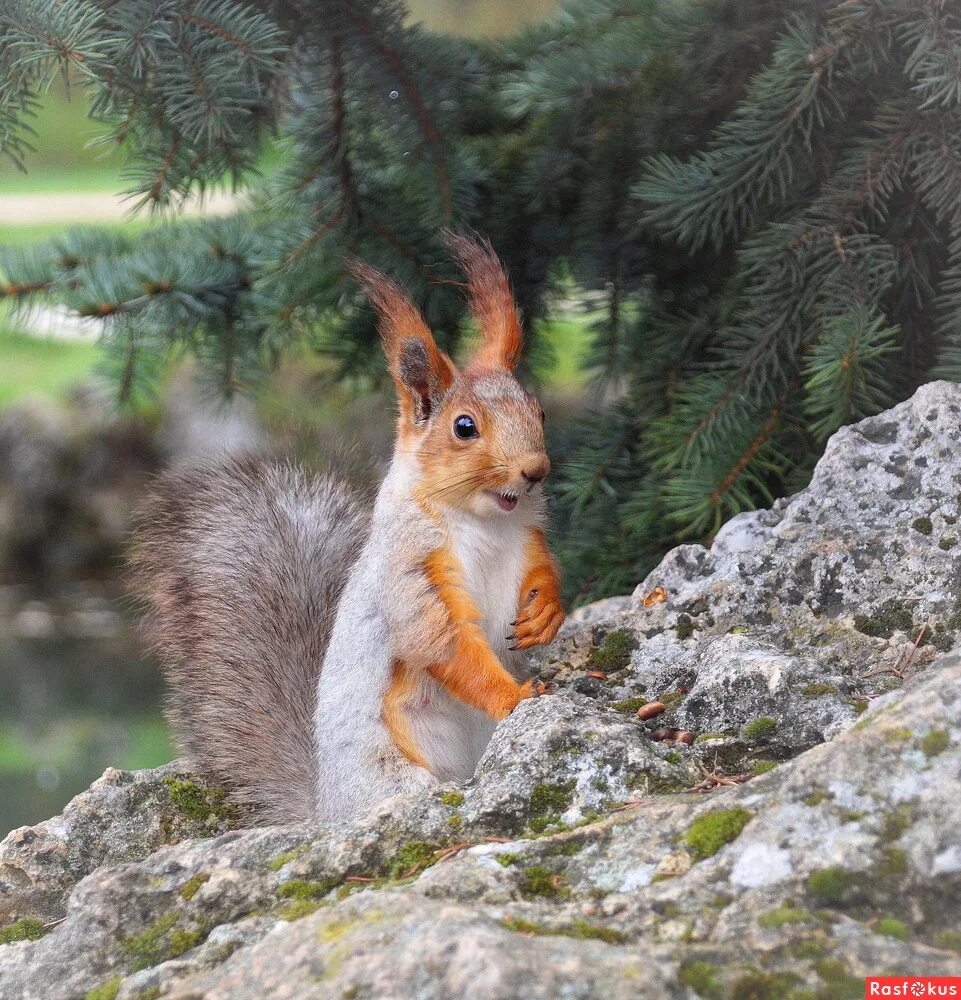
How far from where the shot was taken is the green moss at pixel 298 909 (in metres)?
0.83

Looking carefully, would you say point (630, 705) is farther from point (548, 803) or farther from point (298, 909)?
point (298, 909)

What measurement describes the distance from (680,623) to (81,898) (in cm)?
71

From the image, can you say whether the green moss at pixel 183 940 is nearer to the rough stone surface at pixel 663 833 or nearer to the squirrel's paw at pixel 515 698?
the rough stone surface at pixel 663 833

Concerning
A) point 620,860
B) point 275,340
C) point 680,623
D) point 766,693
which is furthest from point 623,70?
point 620,860

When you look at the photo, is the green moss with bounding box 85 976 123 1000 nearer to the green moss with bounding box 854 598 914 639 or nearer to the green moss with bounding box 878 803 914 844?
the green moss with bounding box 878 803 914 844

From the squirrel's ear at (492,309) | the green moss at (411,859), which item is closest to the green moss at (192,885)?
the green moss at (411,859)

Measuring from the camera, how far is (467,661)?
4.17ft

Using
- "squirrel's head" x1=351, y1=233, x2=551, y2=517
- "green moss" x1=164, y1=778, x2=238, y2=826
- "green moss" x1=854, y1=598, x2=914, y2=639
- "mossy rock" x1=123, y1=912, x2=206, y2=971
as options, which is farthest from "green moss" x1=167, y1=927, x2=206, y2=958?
"green moss" x1=854, y1=598, x2=914, y2=639

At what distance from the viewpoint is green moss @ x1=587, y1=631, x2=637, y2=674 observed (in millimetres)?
1345

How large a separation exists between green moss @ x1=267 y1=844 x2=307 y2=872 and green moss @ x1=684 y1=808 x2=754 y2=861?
1.02 feet

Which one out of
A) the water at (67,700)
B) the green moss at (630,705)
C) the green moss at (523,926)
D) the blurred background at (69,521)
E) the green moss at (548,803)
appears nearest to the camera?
the green moss at (523,926)

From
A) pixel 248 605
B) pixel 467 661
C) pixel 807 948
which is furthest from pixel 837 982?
pixel 248 605

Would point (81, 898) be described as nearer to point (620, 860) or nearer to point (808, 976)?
point (620, 860)

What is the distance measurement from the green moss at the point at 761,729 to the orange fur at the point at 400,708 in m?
0.43
